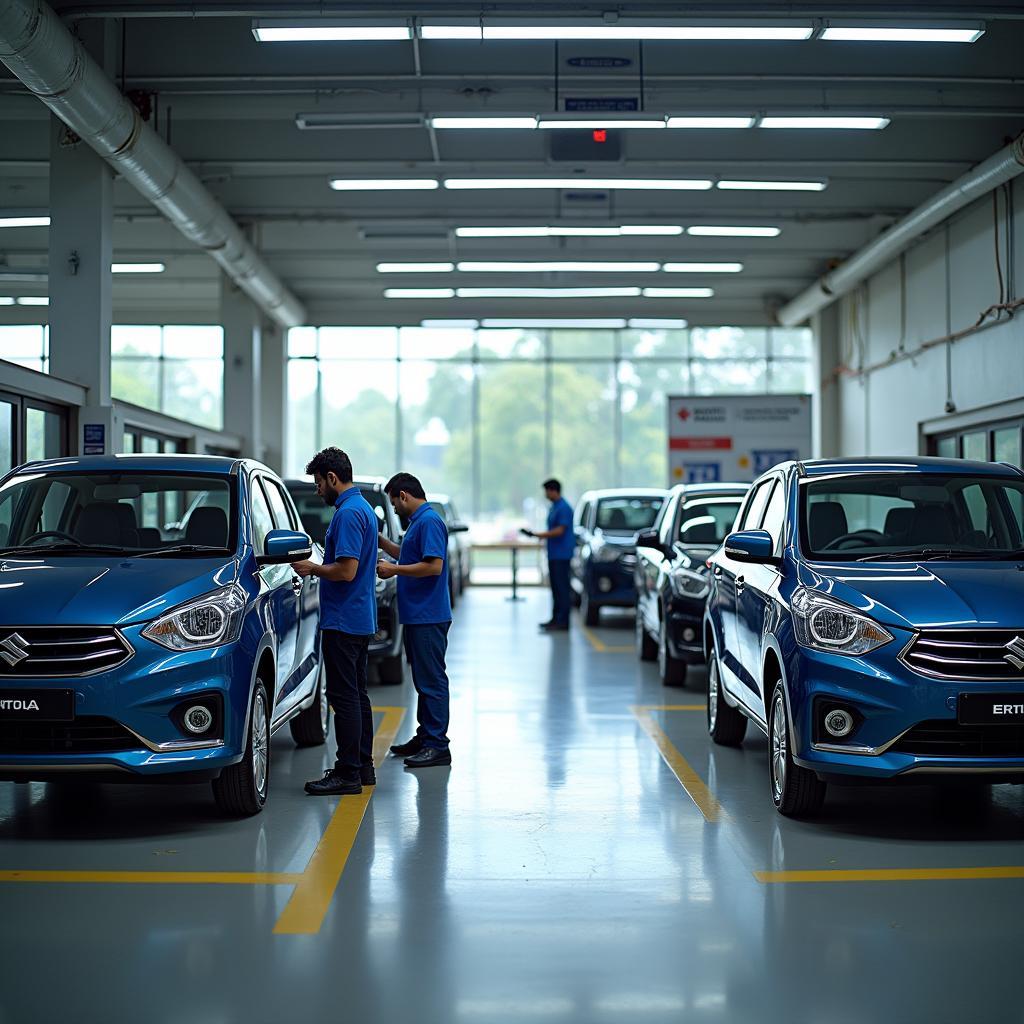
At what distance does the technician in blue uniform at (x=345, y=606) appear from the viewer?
6.73m

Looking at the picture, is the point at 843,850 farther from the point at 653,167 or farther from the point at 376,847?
the point at 653,167

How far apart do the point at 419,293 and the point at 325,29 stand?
1544cm

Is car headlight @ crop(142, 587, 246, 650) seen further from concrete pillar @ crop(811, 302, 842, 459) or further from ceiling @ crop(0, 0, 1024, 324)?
concrete pillar @ crop(811, 302, 842, 459)

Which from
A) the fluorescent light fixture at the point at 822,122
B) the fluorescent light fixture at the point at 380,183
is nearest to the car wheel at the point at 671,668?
the fluorescent light fixture at the point at 822,122

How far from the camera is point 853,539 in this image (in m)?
6.77

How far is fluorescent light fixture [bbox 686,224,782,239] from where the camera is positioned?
62.2 feet

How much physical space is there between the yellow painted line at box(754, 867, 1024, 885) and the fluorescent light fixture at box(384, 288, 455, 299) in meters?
20.9

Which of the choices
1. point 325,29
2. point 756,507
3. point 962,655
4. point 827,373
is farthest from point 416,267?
point 962,655

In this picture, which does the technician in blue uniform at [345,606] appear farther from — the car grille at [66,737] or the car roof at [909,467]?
the car roof at [909,467]

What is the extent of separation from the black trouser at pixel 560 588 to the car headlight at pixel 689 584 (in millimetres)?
5954

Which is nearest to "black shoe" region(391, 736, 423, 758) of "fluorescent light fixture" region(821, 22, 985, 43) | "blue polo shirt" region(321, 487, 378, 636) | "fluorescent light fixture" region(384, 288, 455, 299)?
"blue polo shirt" region(321, 487, 378, 636)

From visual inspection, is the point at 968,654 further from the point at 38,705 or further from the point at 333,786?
the point at 38,705

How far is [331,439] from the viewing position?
29.0 m

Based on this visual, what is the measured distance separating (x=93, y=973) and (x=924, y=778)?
349 centimetres
